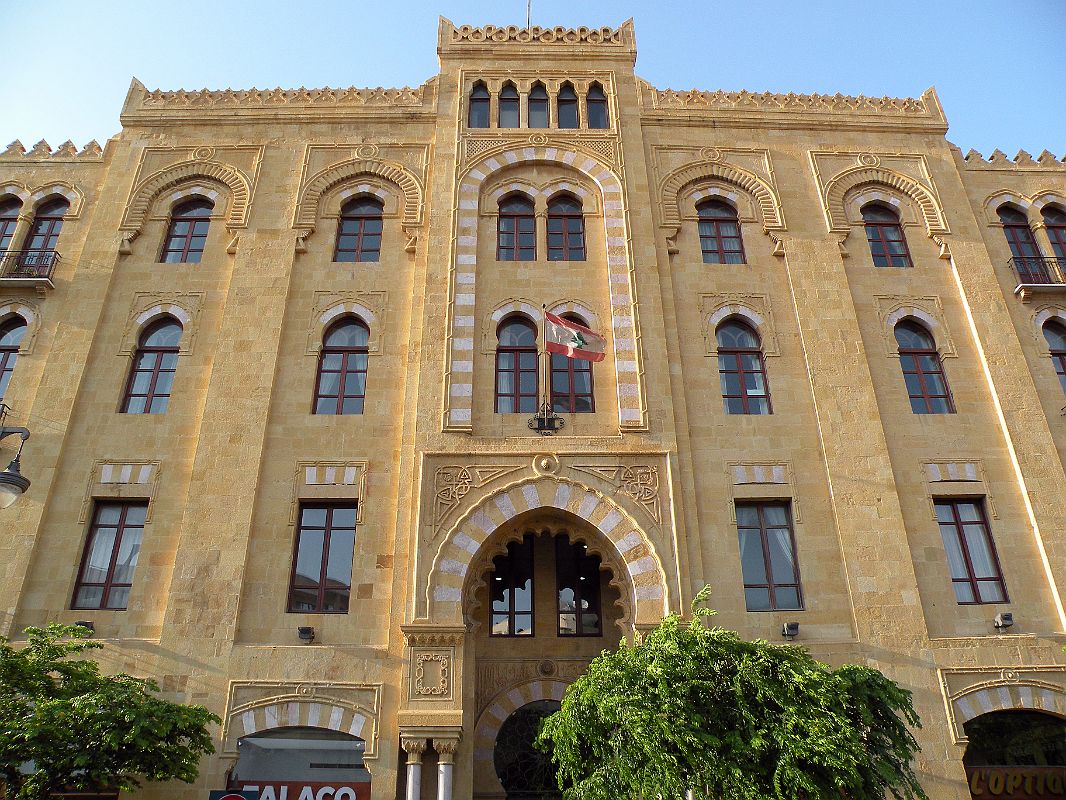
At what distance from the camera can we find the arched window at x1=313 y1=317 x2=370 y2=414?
1625 cm

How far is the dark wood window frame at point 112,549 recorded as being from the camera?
1435 centimetres

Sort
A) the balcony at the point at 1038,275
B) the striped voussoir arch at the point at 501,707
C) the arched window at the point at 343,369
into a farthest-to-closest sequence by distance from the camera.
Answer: the balcony at the point at 1038,275 → the arched window at the point at 343,369 → the striped voussoir arch at the point at 501,707

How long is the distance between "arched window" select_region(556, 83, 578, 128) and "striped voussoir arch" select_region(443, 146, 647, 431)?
115cm

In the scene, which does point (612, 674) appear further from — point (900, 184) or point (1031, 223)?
point (1031, 223)

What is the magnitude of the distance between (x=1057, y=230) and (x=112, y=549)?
23088 millimetres

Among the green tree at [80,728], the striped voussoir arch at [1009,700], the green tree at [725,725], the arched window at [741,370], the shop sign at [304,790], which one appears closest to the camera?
the green tree at [725,725]

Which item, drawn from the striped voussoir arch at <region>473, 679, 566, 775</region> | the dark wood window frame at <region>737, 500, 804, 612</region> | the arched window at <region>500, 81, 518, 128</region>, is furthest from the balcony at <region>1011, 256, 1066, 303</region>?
the striped voussoir arch at <region>473, 679, 566, 775</region>

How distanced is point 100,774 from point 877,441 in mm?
14721

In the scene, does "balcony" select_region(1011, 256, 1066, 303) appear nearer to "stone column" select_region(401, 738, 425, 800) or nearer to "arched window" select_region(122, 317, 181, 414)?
"stone column" select_region(401, 738, 425, 800)

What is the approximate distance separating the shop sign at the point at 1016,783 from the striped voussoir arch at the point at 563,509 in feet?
19.9

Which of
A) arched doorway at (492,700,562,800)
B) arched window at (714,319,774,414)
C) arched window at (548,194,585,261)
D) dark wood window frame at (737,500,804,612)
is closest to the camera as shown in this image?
arched doorway at (492,700,562,800)

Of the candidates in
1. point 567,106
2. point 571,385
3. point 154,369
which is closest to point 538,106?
point 567,106

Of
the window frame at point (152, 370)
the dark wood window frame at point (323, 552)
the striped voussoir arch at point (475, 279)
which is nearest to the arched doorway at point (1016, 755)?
the striped voussoir arch at point (475, 279)

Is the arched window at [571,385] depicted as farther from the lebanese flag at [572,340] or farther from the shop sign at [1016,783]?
the shop sign at [1016,783]
